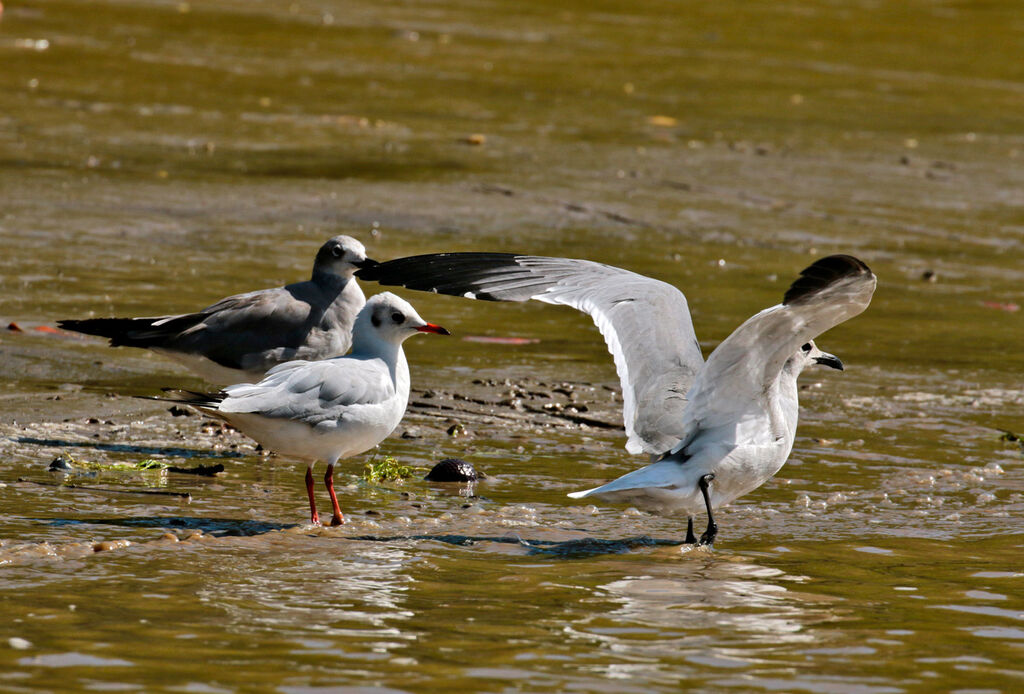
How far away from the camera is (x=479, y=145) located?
16.5 m

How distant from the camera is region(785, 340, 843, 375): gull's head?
7.04 meters

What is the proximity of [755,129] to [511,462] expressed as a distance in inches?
448

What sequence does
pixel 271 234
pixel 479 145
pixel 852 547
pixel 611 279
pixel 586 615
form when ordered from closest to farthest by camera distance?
pixel 586 615, pixel 852 547, pixel 611 279, pixel 271 234, pixel 479 145

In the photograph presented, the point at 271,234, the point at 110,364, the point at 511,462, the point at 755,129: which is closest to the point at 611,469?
the point at 511,462

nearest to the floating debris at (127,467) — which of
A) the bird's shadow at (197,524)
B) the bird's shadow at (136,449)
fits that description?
the bird's shadow at (136,449)

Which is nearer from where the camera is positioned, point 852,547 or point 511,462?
point 852,547

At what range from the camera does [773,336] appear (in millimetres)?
6043

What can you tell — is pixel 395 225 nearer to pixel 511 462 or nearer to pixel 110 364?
pixel 110 364

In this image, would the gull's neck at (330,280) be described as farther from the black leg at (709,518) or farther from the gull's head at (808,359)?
the black leg at (709,518)

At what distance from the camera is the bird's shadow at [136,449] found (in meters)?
7.58

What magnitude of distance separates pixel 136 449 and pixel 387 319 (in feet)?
5.01

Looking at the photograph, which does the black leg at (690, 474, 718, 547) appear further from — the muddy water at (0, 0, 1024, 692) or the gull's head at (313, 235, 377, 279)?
the gull's head at (313, 235, 377, 279)

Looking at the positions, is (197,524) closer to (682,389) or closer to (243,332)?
(243,332)

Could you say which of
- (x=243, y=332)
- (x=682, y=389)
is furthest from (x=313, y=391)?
(x=682, y=389)
